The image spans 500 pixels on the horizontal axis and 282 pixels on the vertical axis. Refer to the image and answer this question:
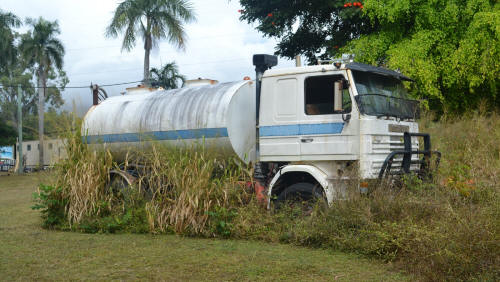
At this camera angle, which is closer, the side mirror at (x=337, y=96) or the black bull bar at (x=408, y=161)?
the black bull bar at (x=408, y=161)

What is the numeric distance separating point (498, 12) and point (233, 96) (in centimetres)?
934

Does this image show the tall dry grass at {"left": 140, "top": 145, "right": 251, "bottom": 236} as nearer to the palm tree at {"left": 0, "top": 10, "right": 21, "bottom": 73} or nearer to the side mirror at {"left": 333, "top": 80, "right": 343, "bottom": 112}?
the side mirror at {"left": 333, "top": 80, "right": 343, "bottom": 112}

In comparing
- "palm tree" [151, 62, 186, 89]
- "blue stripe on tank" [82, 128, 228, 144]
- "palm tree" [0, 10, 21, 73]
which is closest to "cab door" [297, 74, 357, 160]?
"blue stripe on tank" [82, 128, 228, 144]

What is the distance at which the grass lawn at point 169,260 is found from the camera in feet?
20.1

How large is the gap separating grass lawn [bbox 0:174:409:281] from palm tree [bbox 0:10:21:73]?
41.0 meters

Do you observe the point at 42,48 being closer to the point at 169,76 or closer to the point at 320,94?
the point at 169,76

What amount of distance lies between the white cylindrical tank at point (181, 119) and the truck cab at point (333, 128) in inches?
19.3

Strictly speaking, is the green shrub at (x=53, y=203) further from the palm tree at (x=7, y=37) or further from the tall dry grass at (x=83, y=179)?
the palm tree at (x=7, y=37)

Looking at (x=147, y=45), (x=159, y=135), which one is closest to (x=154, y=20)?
(x=147, y=45)

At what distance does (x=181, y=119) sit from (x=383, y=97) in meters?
3.63

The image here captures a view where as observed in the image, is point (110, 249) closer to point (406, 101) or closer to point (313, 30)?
point (406, 101)

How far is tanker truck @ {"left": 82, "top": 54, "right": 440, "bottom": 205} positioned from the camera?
793 cm

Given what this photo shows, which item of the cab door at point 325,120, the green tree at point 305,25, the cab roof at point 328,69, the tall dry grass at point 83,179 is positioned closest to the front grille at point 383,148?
the cab door at point 325,120

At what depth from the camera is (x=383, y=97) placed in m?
8.37
